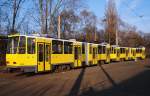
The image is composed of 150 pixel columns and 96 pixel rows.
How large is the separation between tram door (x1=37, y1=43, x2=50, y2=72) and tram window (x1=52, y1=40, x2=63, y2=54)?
1.09 metres

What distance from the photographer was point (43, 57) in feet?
86.5

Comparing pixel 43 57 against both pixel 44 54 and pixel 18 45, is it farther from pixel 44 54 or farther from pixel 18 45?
pixel 18 45

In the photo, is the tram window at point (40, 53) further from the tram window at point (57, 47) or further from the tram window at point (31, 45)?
the tram window at point (57, 47)

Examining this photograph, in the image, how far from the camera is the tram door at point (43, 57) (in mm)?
25641

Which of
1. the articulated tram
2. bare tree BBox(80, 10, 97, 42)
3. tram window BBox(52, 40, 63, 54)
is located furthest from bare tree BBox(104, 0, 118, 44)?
tram window BBox(52, 40, 63, 54)

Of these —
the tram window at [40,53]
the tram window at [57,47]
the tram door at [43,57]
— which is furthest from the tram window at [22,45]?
the tram window at [57,47]

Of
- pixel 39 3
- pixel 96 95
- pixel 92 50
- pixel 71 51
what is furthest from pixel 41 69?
pixel 39 3

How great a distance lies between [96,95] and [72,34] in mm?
63757

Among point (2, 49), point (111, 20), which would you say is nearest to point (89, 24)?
point (111, 20)

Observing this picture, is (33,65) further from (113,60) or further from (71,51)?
(113,60)

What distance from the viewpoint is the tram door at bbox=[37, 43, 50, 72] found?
84.1 feet

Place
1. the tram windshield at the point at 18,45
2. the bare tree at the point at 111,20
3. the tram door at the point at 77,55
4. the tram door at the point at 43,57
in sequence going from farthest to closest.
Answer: the bare tree at the point at 111,20, the tram door at the point at 77,55, the tram door at the point at 43,57, the tram windshield at the point at 18,45

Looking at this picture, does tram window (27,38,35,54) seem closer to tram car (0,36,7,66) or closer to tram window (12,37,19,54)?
tram window (12,37,19,54)

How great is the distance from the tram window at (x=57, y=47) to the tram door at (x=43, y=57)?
1.09 meters
